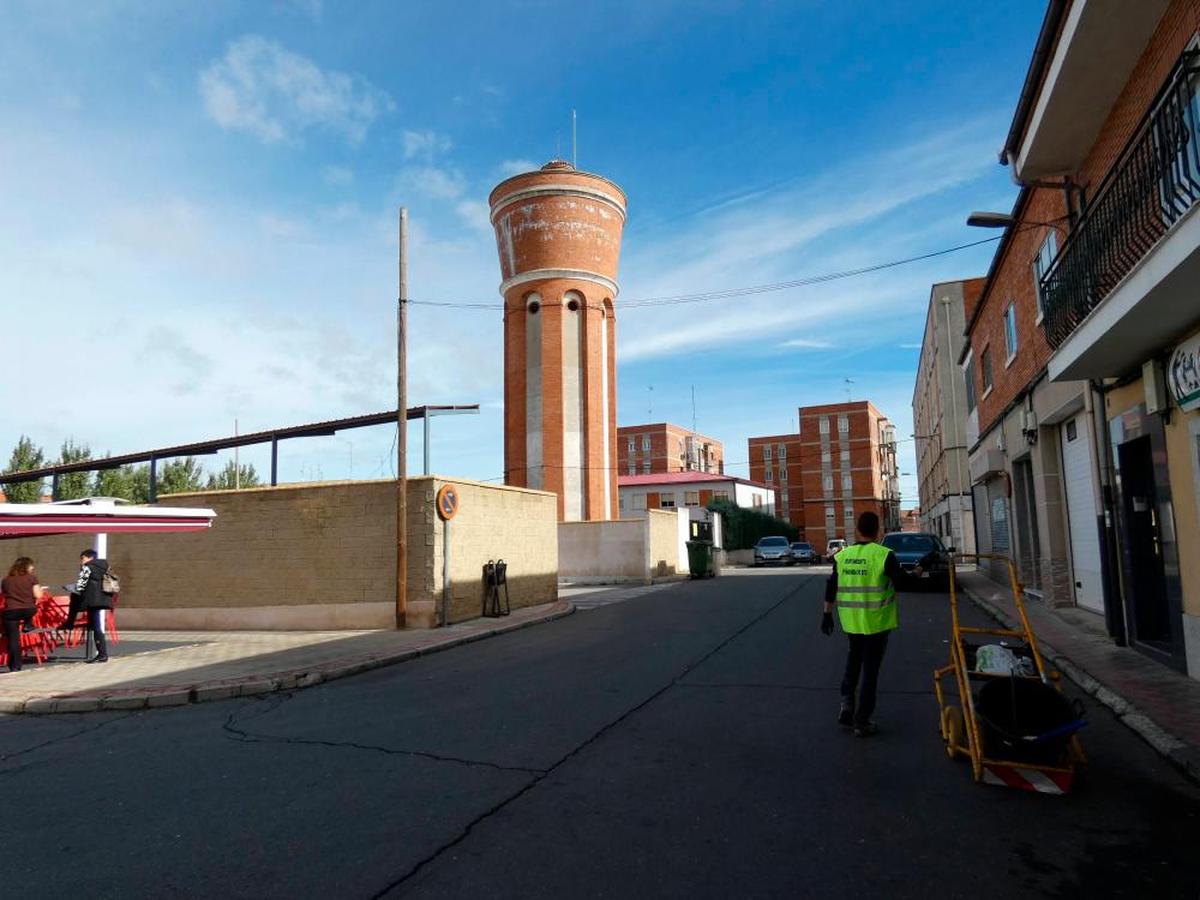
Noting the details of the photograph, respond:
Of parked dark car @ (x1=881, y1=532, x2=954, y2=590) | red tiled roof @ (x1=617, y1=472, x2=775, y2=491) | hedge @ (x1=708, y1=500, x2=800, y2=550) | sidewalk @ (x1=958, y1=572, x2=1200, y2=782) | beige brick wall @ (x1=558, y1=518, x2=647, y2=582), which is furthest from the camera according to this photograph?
red tiled roof @ (x1=617, y1=472, x2=775, y2=491)

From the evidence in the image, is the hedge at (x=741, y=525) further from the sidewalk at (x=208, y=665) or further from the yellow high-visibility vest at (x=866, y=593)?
the yellow high-visibility vest at (x=866, y=593)

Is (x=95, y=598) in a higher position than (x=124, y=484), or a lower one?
lower

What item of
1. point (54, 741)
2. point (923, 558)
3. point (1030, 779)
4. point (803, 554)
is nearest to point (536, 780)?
point (1030, 779)

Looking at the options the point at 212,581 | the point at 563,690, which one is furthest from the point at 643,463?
the point at 563,690

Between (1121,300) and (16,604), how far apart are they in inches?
551

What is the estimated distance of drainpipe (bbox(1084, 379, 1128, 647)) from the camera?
1016 cm

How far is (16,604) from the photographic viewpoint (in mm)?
11109

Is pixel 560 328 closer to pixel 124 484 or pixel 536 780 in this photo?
pixel 536 780

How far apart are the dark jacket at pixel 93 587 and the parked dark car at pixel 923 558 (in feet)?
53.2

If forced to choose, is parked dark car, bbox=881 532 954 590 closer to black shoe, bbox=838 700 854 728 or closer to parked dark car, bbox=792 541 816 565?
black shoe, bbox=838 700 854 728

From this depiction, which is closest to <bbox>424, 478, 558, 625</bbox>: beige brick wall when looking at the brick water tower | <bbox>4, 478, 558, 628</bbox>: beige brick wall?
<bbox>4, 478, 558, 628</bbox>: beige brick wall

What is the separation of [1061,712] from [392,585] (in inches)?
473

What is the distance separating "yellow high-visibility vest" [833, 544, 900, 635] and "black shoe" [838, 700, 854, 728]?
1.94 feet

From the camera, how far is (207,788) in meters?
5.34
